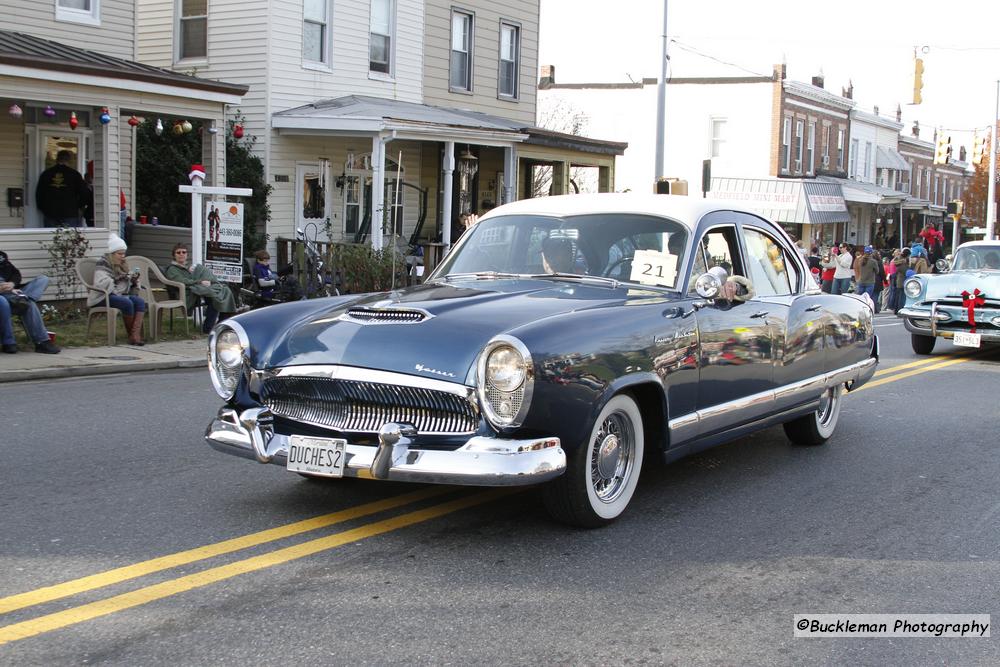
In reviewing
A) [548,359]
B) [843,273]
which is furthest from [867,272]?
[548,359]

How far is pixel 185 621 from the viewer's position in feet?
14.0

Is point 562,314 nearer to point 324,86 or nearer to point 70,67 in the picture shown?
point 70,67

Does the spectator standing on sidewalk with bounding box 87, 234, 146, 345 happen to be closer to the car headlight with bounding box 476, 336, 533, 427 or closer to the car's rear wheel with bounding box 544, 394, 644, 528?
the car's rear wheel with bounding box 544, 394, 644, 528

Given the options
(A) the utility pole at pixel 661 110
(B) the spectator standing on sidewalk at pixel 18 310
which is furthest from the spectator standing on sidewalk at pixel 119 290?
(A) the utility pole at pixel 661 110

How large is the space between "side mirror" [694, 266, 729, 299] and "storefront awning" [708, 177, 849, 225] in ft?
119

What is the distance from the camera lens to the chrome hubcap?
561 centimetres

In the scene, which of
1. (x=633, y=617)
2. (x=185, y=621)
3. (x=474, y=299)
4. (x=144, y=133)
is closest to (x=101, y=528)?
(x=185, y=621)

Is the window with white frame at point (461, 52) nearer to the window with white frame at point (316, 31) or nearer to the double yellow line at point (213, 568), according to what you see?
the window with white frame at point (316, 31)

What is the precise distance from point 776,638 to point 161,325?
483 inches

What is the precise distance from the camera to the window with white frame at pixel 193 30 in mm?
21797

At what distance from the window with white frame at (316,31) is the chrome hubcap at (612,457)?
1754cm

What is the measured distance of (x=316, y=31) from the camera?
21984 mm

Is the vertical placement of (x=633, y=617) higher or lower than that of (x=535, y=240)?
lower

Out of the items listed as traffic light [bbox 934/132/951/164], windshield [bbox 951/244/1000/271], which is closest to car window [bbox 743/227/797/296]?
windshield [bbox 951/244/1000/271]
